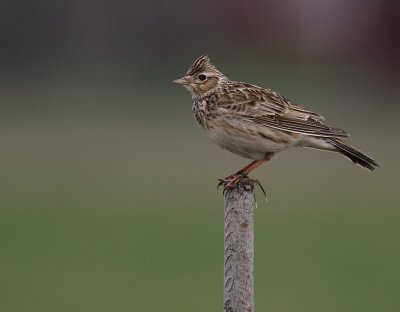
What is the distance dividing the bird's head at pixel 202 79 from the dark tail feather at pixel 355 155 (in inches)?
49.5

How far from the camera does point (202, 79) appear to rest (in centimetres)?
1127

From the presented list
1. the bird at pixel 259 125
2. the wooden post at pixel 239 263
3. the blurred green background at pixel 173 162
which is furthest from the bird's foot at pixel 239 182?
the blurred green background at pixel 173 162

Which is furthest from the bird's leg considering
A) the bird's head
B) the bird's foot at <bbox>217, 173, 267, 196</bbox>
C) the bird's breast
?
the bird's head

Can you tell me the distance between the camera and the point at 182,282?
683 inches

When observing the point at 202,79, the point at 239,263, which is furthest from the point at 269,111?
the point at 239,263

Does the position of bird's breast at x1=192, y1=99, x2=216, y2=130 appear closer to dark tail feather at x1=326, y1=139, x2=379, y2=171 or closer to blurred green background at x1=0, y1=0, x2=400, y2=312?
dark tail feather at x1=326, y1=139, x2=379, y2=171

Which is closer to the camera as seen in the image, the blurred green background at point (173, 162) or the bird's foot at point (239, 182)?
the bird's foot at point (239, 182)

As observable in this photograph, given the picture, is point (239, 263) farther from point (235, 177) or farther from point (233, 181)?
point (235, 177)

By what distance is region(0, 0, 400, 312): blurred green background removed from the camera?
17453 millimetres

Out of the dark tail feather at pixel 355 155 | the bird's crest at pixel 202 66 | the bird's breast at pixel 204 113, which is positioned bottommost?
the dark tail feather at pixel 355 155

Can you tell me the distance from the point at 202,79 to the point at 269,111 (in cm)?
84

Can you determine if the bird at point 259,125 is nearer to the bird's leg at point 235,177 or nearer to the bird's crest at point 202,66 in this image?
the bird's leg at point 235,177

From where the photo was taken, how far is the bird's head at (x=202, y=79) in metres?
11.1

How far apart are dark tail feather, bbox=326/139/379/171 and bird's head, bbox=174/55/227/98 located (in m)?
1.26
